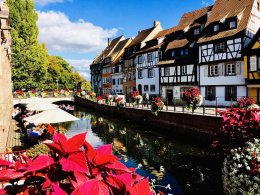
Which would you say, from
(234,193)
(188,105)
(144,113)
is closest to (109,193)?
(234,193)

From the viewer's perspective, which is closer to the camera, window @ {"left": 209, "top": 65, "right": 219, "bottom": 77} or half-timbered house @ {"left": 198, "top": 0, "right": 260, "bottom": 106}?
half-timbered house @ {"left": 198, "top": 0, "right": 260, "bottom": 106}

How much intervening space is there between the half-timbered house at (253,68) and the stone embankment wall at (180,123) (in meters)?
8.40

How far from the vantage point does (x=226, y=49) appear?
2973cm

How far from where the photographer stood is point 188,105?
23.1m

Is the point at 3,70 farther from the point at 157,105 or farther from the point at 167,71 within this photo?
the point at 167,71

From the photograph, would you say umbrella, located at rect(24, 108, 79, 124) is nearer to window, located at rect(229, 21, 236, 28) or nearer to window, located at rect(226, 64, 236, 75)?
window, located at rect(226, 64, 236, 75)

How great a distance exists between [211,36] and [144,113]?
37.1ft

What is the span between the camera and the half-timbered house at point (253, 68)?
87.4 feet

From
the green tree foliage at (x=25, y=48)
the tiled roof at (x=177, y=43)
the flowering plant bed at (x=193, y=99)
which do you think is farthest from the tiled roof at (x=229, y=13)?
the green tree foliage at (x=25, y=48)

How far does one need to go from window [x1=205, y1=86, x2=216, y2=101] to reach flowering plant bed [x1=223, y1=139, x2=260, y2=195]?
25.3m

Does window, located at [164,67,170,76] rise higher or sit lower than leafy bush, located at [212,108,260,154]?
higher

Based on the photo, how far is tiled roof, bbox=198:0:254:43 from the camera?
96.4ft

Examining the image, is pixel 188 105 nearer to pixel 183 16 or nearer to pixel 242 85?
pixel 242 85

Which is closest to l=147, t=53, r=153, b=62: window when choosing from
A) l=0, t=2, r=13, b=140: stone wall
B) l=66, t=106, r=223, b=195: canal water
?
l=66, t=106, r=223, b=195: canal water
